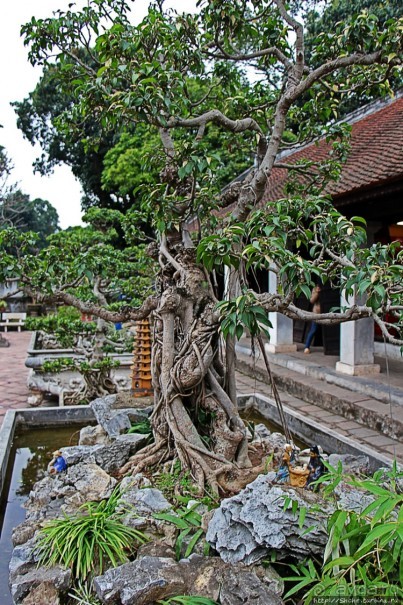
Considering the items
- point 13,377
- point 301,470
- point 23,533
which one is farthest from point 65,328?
point 301,470

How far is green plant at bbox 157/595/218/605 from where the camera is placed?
7.80 ft

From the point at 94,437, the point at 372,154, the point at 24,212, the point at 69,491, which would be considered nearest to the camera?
the point at 69,491

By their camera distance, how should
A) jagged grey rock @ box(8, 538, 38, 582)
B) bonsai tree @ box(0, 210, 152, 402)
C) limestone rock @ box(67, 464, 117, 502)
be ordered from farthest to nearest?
1. bonsai tree @ box(0, 210, 152, 402)
2. limestone rock @ box(67, 464, 117, 502)
3. jagged grey rock @ box(8, 538, 38, 582)

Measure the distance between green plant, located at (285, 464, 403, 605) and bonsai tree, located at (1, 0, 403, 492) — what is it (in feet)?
3.52

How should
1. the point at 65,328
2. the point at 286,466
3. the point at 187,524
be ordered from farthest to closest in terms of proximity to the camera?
Result: the point at 65,328
the point at 286,466
the point at 187,524

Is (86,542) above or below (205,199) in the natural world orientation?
below

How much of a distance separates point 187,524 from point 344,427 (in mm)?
3342

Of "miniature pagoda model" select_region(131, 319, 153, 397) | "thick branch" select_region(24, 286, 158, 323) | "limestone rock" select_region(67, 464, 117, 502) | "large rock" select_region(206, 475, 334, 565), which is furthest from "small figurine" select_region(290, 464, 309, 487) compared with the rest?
"miniature pagoda model" select_region(131, 319, 153, 397)

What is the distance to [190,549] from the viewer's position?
281cm

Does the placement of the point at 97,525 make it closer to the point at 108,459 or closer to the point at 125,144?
the point at 108,459

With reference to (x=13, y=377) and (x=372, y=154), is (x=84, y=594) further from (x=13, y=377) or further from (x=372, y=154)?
(x=13, y=377)

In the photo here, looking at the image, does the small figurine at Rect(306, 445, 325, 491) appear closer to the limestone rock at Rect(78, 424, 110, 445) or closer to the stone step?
the stone step

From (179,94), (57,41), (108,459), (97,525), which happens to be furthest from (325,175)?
(97,525)

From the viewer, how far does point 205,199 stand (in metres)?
3.87
